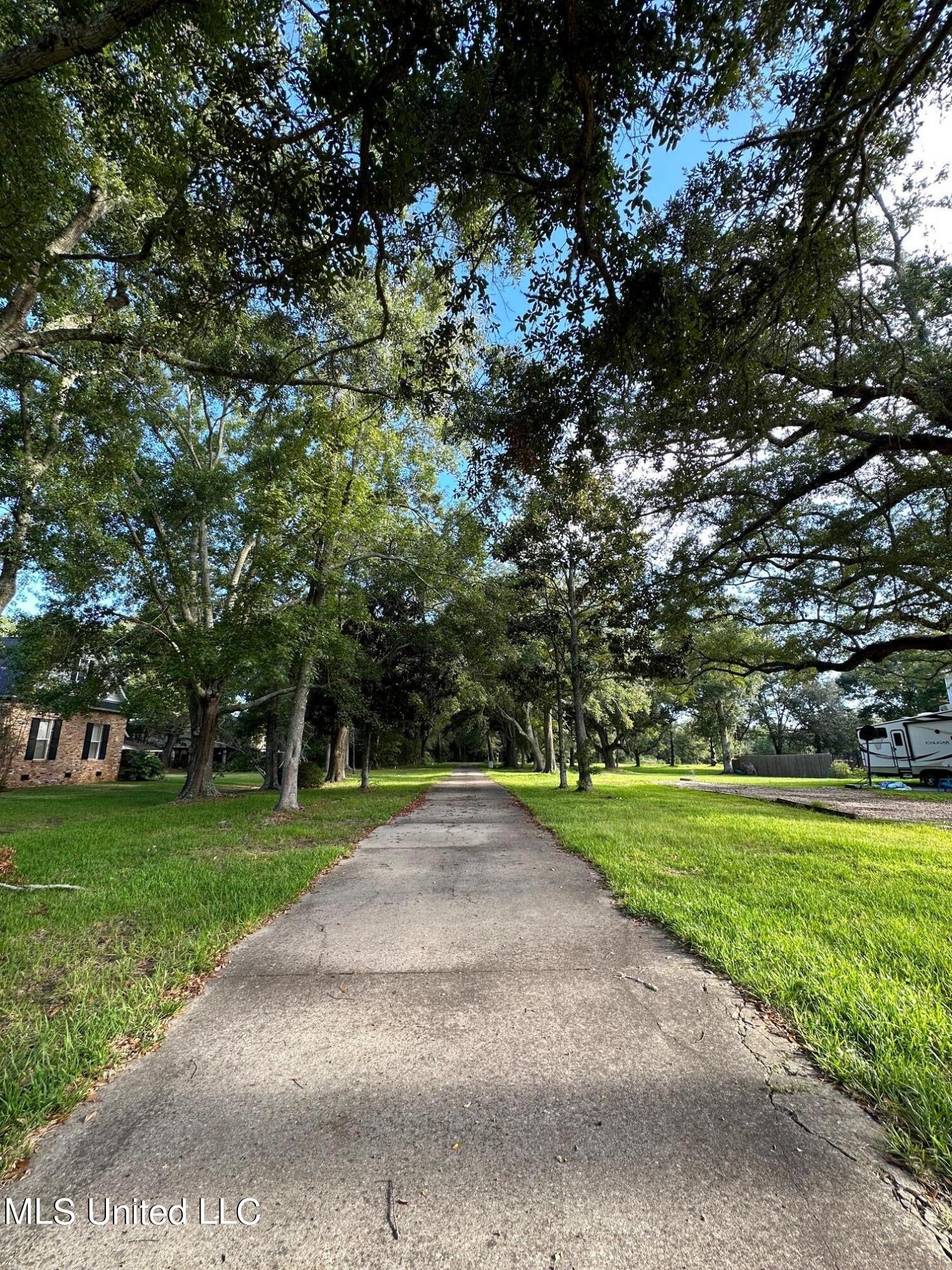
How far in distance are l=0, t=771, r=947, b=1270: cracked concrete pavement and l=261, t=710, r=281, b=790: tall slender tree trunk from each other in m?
16.7

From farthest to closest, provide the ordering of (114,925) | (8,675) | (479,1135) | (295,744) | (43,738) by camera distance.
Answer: (43,738) → (8,675) → (295,744) → (114,925) → (479,1135)

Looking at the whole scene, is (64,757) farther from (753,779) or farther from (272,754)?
(753,779)

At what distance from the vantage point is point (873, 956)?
3238 millimetres

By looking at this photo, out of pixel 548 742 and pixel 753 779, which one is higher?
pixel 548 742

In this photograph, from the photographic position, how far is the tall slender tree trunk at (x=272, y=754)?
61.7 feet

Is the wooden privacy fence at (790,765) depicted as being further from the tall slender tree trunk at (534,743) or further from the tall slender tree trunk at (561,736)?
the tall slender tree trunk at (561,736)

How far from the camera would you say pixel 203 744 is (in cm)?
1535

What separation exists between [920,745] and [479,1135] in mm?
25838

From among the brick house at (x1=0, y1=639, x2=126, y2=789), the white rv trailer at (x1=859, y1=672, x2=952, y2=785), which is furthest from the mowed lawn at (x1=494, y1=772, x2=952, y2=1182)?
the brick house at (x1=0, y1=639, x2=126, y2=789)

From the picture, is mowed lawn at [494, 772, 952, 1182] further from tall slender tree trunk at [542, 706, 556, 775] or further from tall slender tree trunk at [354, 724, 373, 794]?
tall slender tree trunk at [542, 706, 556, 775]

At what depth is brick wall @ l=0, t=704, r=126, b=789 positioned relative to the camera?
1847 cm

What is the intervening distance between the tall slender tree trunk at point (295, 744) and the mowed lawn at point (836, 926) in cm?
652

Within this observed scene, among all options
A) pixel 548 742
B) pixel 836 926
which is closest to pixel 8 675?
pixel 836 926

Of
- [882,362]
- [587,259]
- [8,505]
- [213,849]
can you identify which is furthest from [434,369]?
[8,505]
